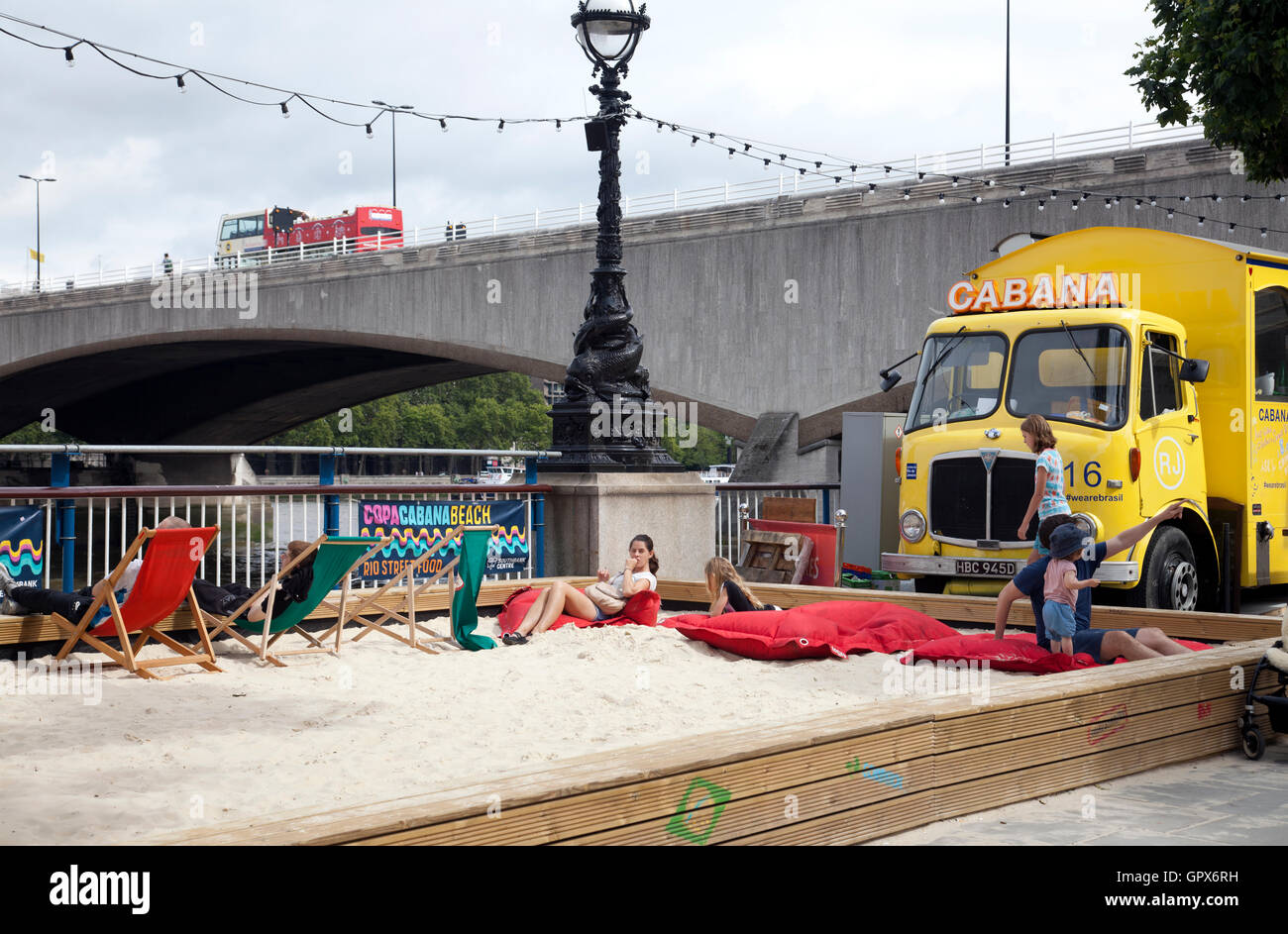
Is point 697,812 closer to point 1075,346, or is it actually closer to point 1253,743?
point 1253,743

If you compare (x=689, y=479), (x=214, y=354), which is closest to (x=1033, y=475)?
(x=689, y=479)

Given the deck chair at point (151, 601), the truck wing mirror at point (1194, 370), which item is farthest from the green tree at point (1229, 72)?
the deck chair at point (151, 601)

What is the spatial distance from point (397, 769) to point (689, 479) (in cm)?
766

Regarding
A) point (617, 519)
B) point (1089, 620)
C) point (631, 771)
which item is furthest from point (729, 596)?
point (631, 771)

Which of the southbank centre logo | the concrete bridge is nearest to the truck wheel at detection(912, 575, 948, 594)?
the southbank centre logo

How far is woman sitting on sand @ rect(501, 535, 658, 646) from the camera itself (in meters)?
10.1

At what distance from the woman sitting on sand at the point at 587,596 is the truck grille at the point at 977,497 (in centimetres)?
315

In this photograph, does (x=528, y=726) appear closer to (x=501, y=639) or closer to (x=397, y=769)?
(x=397, y=769)

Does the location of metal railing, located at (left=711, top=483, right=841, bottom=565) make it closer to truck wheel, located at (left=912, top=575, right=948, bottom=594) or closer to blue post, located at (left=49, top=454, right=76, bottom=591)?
truck wheel, located at (left=912, top=575, right=948, bottom=594)

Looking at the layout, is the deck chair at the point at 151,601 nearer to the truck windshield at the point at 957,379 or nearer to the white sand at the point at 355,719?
the white sand at the point at 355,719

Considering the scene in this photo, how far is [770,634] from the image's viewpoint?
354 inches

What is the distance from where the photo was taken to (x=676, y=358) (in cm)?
3244

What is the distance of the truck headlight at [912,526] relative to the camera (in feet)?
41.1

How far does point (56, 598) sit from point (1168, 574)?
8.72m
